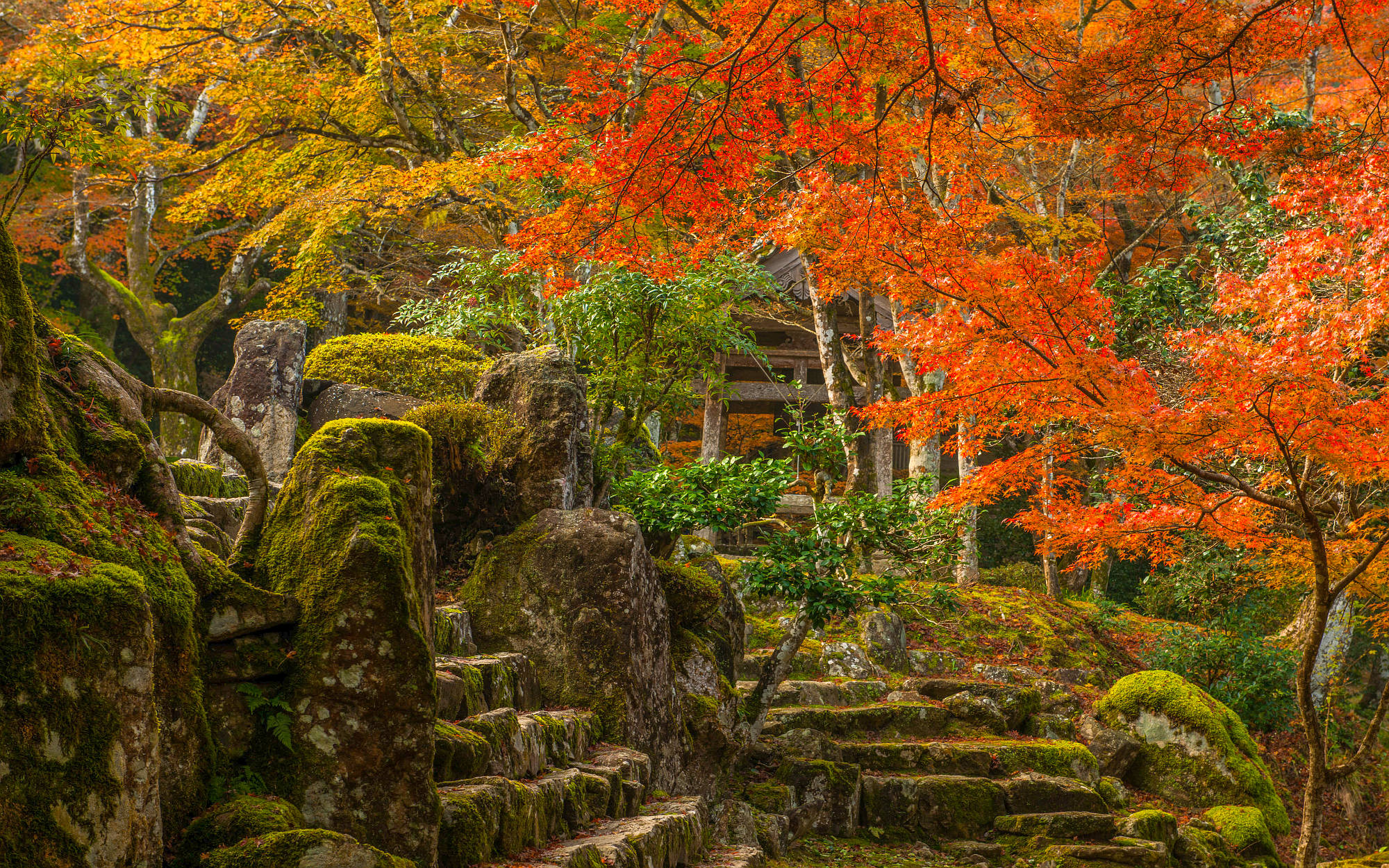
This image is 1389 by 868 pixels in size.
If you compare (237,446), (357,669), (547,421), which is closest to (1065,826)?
(547,421)

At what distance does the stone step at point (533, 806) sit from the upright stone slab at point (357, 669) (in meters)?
0.22

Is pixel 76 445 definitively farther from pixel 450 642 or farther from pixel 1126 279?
pixel 1126 279

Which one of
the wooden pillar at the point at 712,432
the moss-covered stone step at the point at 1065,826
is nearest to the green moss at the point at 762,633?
the moss-covered stone step at the point at 1065,826

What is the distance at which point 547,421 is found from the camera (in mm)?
7305

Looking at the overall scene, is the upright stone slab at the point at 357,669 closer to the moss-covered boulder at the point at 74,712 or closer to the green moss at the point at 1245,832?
the moss-covered boulder at the point at 74,712

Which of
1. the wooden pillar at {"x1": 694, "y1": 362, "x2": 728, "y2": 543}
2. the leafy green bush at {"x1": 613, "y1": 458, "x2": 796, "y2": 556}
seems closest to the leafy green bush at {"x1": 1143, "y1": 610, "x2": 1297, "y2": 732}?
the wooden pillar at {"x1": 694, "y1": 362, "x2": 728, "y2": 543}

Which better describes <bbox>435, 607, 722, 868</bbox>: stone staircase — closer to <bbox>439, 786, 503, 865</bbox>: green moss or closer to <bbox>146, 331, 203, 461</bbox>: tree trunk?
<bbox>439, 786, 503, 865</bbox>: green moss

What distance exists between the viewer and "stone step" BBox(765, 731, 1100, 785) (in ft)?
30.4

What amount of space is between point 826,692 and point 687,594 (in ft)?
11.5

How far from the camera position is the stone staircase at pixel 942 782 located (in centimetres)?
834

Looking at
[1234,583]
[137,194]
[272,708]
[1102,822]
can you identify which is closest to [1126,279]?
[1234,583]

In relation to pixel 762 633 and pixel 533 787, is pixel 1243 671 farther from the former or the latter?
pixel 533 787

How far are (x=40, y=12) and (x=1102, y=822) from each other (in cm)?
1953

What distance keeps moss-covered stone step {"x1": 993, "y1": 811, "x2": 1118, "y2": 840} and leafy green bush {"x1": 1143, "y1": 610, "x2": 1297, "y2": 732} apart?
474cm
